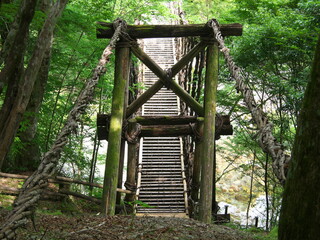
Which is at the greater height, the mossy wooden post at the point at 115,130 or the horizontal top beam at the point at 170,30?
the horizontal top beam at the point at 170,30

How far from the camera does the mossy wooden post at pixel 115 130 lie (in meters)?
4.51

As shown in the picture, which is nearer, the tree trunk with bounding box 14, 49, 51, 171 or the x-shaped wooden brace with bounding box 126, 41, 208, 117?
the x-shaped wooden brace with bounding box 126, 41, 208, 117

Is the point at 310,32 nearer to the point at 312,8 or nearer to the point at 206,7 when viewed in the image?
the point at 312,8

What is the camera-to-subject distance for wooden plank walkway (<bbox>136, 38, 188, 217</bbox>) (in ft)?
20.8

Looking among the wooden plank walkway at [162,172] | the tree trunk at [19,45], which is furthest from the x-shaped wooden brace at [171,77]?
the tree trunk at [19,45]

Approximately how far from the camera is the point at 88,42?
768 centimetres

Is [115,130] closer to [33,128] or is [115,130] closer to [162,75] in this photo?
[162,75]

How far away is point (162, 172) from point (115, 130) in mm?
2441

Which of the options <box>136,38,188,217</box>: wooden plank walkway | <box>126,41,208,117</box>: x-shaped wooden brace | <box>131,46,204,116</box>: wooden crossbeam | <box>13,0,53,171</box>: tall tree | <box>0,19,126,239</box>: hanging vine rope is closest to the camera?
<box>0,19,126,239</box>: hanging vine rope

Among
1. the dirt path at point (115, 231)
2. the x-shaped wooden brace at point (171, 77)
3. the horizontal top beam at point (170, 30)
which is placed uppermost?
the horizontal top beam at point (170, 30)

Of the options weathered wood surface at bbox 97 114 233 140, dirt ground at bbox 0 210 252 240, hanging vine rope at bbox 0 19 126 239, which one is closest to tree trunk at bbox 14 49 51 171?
weathered wood surface at bbox 97 114 233 140

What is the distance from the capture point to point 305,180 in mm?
1558

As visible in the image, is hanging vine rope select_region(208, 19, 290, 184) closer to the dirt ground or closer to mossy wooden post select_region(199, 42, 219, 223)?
the dirt ground

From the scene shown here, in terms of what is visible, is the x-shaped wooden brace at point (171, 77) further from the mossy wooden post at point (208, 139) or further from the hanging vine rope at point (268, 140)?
the hanging vine rope at point (268, 140)
